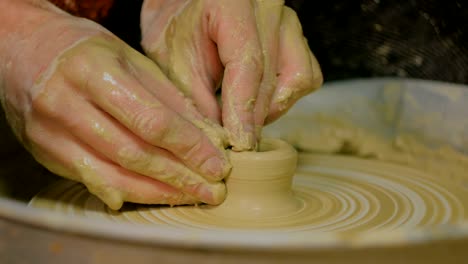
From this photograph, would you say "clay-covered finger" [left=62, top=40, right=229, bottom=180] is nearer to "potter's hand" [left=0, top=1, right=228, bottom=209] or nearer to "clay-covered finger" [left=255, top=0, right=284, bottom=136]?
"potter's hand" [left=0, top=1, right=228, bottom=209]

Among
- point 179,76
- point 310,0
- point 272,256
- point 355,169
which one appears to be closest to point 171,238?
point 272,256

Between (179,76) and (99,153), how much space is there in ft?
0.84

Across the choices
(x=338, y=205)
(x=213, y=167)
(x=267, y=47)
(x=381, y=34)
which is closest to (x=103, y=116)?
(x=213, y=167)

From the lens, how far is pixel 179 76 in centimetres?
122

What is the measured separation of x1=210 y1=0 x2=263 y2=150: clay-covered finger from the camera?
1083 mm

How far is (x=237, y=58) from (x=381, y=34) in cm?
99

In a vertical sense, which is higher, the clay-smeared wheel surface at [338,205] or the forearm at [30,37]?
the forearm at [30,37]

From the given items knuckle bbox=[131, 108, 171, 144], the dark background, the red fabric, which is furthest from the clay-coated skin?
the dark background

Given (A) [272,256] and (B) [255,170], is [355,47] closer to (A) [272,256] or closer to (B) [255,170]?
(B) [255,170]

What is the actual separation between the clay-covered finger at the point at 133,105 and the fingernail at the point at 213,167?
→ 0.03 metres

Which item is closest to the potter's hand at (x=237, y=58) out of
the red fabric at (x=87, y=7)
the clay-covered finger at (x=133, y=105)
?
the clay-covered finger at (x=133, y=105)

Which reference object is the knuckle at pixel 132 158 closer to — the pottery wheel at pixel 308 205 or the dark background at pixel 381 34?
the pottery wheel at pixel 308 205

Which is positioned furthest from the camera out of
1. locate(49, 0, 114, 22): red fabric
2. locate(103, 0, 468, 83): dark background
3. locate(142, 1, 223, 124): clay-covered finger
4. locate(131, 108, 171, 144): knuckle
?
locate(103, 0, 468, 83): dark background

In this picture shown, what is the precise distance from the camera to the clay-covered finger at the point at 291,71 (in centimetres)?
121
